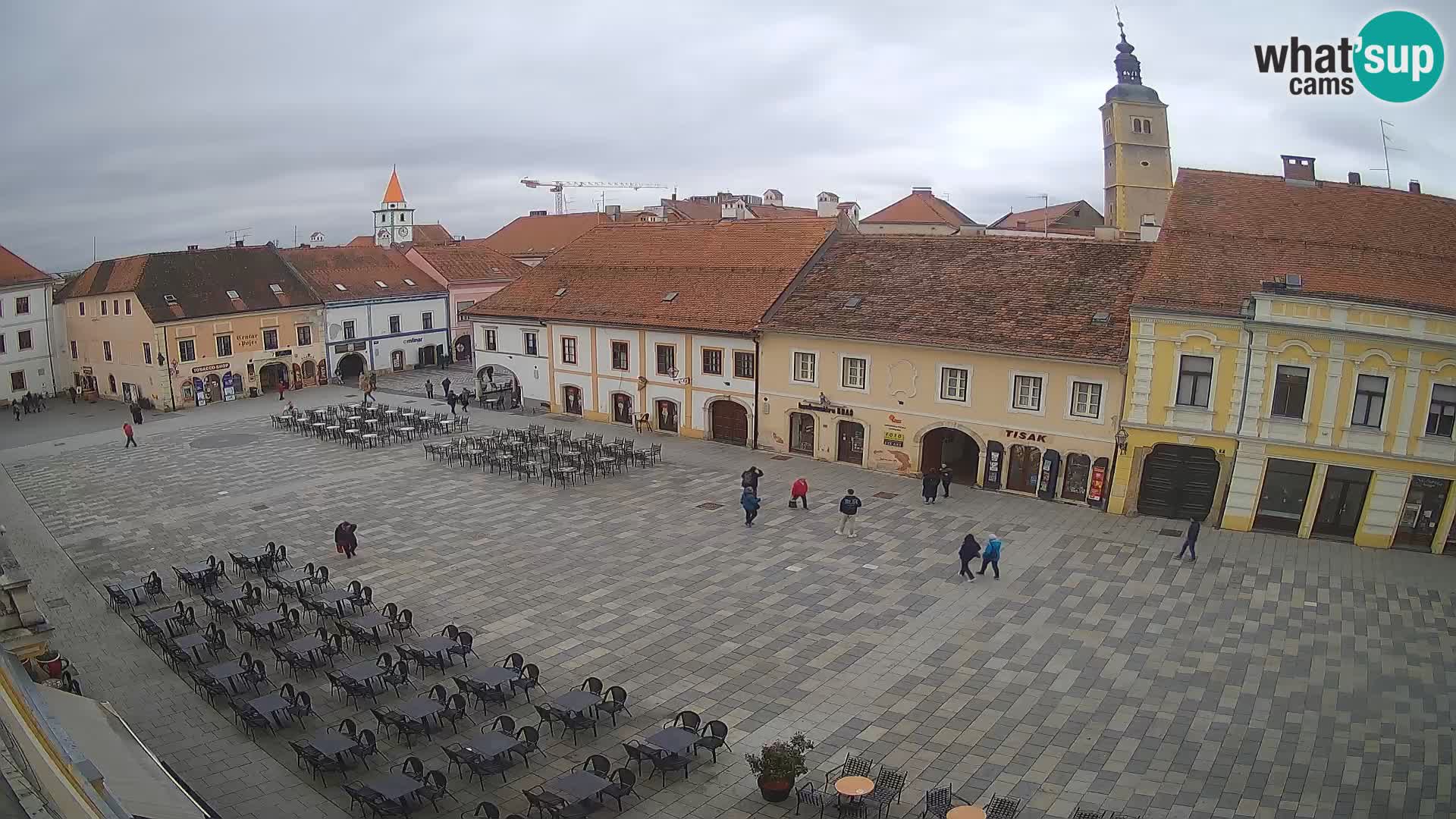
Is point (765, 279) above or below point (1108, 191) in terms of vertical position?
below

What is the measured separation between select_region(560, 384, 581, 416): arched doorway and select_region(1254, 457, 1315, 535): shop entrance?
27.2 m

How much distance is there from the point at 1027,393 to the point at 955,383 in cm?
237

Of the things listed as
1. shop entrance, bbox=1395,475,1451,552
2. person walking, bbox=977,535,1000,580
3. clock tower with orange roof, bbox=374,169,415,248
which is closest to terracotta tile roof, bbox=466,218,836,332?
person walking, bbox=977,535,1000,580

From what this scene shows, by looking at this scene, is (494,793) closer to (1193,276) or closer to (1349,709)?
(1349,709)

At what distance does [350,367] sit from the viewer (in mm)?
56250

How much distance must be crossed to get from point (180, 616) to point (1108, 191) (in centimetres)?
5814

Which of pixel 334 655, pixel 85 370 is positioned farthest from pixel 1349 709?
pixel 85 370

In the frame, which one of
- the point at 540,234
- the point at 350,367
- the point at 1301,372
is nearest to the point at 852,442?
the point at 1301,372

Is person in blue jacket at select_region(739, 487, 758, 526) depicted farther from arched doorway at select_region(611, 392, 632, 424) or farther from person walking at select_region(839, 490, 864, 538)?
arched doorway at select_region(611, 392, 632, 424)

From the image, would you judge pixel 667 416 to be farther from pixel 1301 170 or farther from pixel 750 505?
pixel 1301 170

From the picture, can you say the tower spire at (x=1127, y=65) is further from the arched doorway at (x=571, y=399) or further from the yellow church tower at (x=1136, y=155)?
the arched doorway at (x=571, y=399)

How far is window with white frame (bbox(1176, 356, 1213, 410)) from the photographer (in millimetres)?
25781

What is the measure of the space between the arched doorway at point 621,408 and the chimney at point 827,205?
12.3 m

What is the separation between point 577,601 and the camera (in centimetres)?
2133
